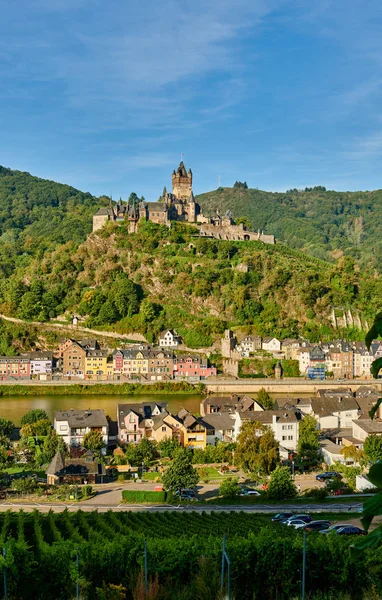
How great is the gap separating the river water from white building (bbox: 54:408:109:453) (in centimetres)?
578

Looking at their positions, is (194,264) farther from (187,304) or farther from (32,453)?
(32,453)

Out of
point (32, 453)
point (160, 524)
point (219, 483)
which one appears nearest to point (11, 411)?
point (32, 453)

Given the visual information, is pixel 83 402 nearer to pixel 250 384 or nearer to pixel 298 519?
pixel 250 384

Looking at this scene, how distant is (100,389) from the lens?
4688cm

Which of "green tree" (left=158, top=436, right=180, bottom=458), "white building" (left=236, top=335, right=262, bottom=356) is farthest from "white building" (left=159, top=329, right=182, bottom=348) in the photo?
"green tree" (left=158, top=436, right=180, bottom=458)

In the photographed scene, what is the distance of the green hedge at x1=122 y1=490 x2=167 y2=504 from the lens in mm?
21302

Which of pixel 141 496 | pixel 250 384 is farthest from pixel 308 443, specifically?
pixel 250 384

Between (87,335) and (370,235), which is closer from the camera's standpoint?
(87,335)

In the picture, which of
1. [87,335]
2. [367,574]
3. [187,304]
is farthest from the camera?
[187,304]

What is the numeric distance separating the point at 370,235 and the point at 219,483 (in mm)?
122397

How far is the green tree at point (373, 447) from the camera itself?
984 inches

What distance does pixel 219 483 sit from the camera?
2402 centimetres

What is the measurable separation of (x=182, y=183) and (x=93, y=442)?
48.2 metres

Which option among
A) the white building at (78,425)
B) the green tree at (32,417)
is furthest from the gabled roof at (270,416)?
the green tree at (32,417)
